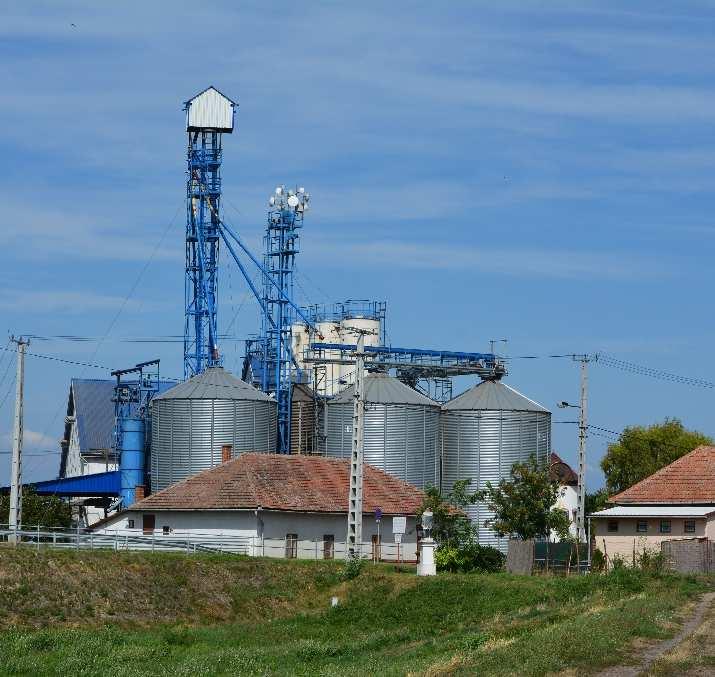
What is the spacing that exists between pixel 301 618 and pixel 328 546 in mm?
16293

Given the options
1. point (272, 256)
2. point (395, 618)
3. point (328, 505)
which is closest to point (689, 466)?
point (328, 505)

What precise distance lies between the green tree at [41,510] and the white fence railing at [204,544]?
13.2 meters

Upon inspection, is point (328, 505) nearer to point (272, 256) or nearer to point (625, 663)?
point (272, 256)

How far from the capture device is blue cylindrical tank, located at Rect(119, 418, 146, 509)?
8081 cm

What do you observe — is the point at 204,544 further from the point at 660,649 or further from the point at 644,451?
the point at 644,451

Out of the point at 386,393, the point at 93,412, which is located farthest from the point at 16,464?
the point at 93,412

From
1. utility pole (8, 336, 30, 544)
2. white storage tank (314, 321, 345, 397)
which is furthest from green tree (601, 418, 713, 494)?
utility pole (8, 336, 30, 544)

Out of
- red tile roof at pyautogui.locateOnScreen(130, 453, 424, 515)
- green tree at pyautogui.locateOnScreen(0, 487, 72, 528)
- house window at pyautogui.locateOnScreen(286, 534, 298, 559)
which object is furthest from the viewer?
green tree at pyautogui.locateOnScreen(0, 487, 72, 528)

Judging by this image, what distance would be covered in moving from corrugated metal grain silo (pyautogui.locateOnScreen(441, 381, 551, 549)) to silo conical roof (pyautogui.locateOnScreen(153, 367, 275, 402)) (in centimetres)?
1045

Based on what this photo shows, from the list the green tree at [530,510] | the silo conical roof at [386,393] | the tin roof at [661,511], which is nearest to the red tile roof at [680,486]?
the tin roof at [661,511]

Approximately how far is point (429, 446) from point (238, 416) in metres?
10.6

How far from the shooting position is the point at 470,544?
202ft

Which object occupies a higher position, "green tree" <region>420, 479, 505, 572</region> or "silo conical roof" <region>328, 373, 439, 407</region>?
"silo conical roof" <region>328, 373, 439, 407</region>

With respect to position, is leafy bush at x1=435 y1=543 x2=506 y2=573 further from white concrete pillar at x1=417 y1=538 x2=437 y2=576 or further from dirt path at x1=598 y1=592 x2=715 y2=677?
dirt path at x1=598 y1=592 x2=715 y2=677
